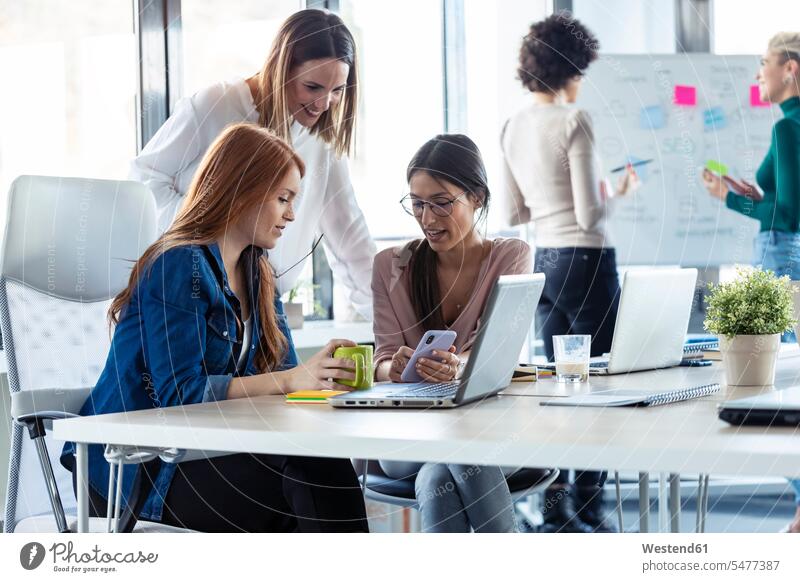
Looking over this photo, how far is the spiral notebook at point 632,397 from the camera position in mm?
1380

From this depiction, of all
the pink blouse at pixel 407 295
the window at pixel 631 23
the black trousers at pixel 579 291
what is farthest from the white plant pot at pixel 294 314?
the window at pixel 631 23

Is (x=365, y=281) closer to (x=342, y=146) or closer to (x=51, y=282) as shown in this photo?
(x=342, y=146)

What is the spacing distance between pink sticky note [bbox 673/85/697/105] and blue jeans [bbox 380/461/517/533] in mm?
2352

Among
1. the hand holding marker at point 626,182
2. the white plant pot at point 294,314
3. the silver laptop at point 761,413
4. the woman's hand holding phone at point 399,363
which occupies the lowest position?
the white plant pot at point 294,314

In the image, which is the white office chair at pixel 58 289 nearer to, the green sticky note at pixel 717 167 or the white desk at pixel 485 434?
the white desk at pixel 485 434

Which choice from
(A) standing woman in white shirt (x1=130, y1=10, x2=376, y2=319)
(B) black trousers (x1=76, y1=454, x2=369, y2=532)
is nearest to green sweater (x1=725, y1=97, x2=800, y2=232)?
(A) standing woman in white shirt (x1=130, y1=10, x2=376, y2=319)

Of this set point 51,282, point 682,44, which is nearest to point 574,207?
point 682,44

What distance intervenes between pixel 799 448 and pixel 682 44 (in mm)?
3177

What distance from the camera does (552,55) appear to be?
3.51 m

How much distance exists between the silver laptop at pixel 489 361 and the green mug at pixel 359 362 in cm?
3

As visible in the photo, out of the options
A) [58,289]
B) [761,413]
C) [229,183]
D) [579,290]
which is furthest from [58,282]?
[579,290]

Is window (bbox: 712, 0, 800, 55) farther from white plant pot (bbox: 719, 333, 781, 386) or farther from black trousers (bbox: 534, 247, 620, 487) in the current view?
white plant pot (bbox: 719, 333, 781, 386)

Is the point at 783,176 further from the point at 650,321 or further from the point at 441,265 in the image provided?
the point at 650,321

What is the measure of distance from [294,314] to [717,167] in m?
1.64
